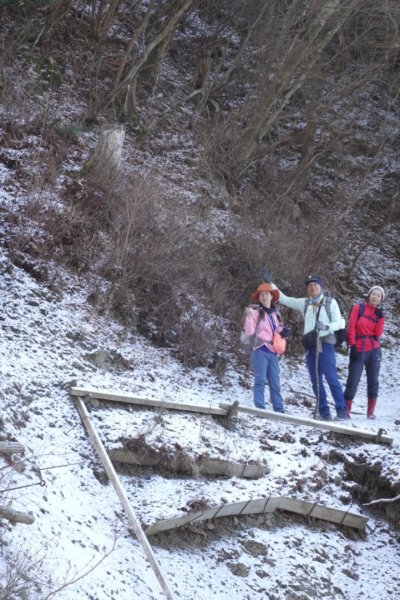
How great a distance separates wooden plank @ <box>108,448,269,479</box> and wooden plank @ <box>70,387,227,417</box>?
723mm

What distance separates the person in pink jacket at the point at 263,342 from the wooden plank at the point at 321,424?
46 cm

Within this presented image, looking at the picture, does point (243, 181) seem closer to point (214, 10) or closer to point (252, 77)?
point (252, 77)

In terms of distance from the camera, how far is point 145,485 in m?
6.62

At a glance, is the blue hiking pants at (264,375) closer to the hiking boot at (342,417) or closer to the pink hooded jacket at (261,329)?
the pink hooded jacket at (261,329)

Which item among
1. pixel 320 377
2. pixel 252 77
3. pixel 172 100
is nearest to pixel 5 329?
pixel 320 377

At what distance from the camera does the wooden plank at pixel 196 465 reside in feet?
22.2

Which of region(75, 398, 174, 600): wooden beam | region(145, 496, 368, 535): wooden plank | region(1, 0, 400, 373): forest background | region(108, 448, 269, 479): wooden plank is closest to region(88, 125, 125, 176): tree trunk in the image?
region(1, 0, 400, 373): forest background

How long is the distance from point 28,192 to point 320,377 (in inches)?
187

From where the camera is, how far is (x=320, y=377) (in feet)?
30.8

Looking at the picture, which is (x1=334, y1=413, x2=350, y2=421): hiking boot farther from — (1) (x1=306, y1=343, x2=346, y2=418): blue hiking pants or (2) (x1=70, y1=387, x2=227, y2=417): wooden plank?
(2) (x1=70, y1=387, x2=227, y2=417): wooden plank

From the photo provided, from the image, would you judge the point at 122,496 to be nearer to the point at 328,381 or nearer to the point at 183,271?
the point at 328,381

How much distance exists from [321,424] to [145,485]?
8.26 ft

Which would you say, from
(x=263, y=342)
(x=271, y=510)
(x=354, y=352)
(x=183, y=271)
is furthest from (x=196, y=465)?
(x=183, y=271)

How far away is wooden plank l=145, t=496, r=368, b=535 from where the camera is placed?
6345 mm
